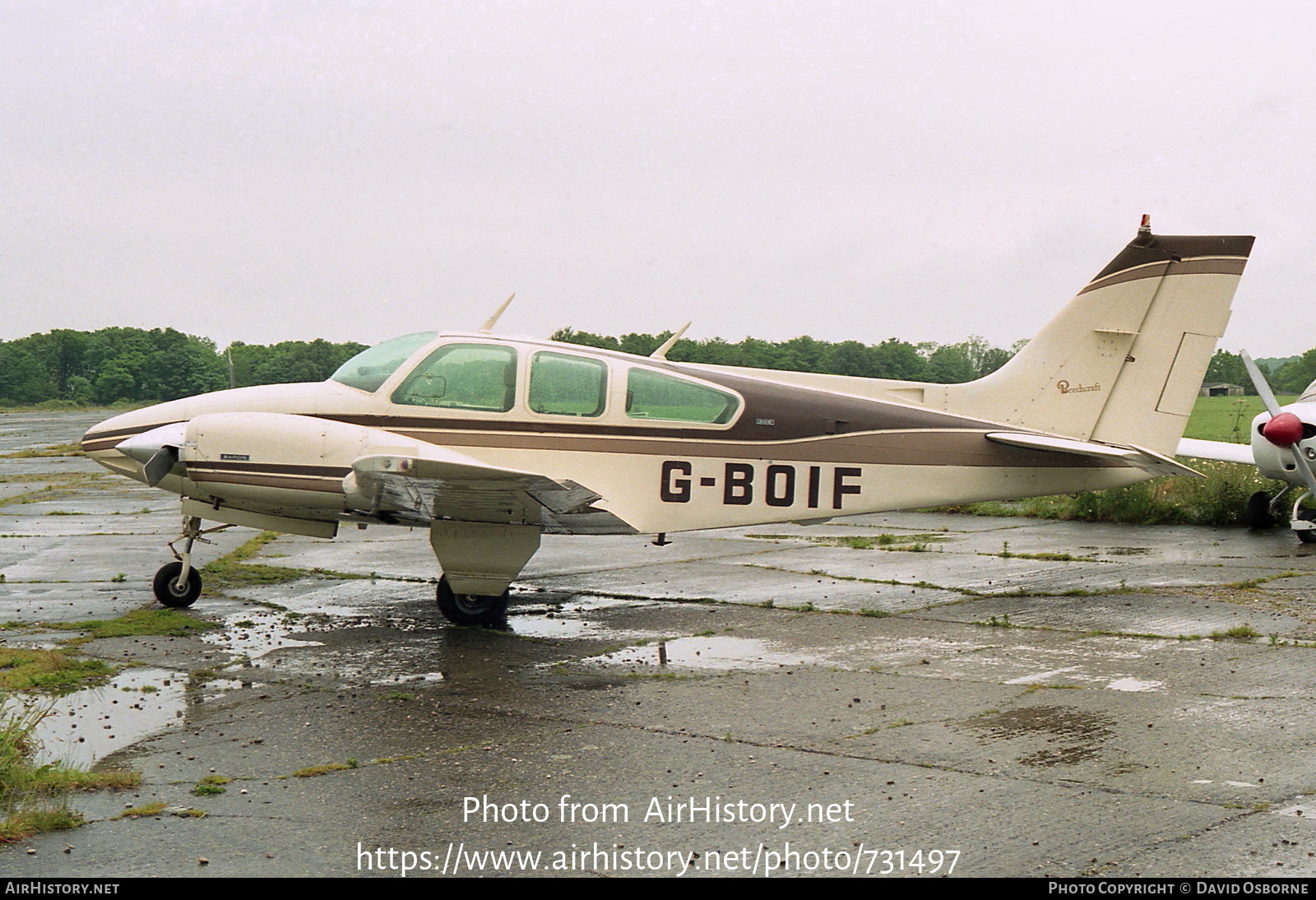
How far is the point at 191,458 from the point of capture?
8.58 metres

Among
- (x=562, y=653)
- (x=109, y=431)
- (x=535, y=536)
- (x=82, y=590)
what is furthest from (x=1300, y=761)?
(x=82, y=590)

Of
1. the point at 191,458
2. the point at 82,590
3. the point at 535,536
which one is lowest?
the point at 82,590

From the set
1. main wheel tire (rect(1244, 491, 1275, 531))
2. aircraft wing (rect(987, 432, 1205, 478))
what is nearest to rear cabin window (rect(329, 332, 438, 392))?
aircraft wing (rect(987, 432, 1205, 478))

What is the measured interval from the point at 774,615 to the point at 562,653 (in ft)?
7.26

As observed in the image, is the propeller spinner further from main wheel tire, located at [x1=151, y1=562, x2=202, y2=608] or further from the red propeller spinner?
main wheel tire, located at [x1=151, y1=562, x2=202, y2=608]

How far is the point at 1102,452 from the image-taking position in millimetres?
9664

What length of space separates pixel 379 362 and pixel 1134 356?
6620 millimetres

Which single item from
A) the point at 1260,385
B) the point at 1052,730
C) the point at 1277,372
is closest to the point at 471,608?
the point at 1052,730

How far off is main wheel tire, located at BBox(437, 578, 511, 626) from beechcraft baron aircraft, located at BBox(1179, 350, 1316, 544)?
9.37 m

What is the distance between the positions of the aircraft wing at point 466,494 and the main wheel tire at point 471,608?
25.0 inches

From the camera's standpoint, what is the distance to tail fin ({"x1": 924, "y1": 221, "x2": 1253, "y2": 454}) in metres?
10.3

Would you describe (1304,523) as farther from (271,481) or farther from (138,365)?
(138,365)

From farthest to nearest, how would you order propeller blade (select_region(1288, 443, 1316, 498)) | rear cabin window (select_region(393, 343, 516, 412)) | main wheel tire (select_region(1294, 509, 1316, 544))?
main wheel tire (select_region(1294, 509, 1316, 544)), propeller blade (select_region(1288, 443, 1316, 498)), rear cabin window (select_region(393, 343, 516, 412))
